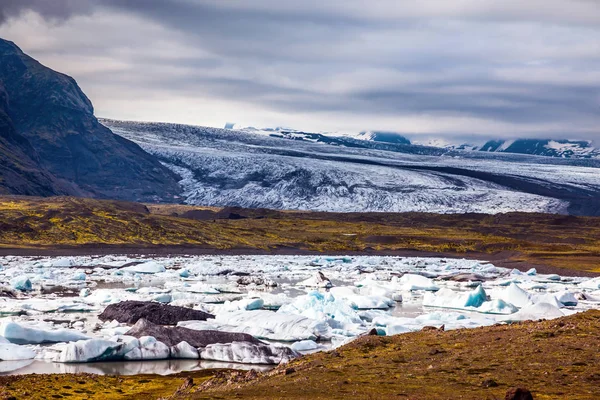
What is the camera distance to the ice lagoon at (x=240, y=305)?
21.7 m

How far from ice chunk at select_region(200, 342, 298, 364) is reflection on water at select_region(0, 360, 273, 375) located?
256 millimetres

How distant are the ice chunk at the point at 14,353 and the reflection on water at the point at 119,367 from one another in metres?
Answer: 0.28

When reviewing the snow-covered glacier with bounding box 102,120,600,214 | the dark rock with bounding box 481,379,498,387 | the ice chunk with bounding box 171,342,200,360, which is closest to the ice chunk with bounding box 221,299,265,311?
the ice chunk with bounding box 171,342,200,360

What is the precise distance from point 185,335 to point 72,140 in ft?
552

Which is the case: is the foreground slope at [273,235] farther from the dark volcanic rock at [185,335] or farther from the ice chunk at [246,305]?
the dark volcanic rock at [185,335]

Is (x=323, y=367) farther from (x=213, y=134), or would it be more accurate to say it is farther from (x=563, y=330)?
(x=213, y=134)

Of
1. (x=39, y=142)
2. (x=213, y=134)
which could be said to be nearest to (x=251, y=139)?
(x=213, y=134)

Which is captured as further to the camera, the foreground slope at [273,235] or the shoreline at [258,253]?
the foreground slope at [273,235]

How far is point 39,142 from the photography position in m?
175

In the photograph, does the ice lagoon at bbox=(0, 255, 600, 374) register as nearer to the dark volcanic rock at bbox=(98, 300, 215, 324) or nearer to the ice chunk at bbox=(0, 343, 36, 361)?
A: the ice chunk at bbox=(0, 343, 36, 361)

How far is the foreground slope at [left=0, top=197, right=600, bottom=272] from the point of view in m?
74.2

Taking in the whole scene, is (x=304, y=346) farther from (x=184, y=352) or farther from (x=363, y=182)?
(x=363, y=182)

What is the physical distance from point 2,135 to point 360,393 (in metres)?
144

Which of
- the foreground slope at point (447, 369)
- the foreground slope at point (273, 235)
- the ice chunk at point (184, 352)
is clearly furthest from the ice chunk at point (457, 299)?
the foreground slope at point (273, 235)
